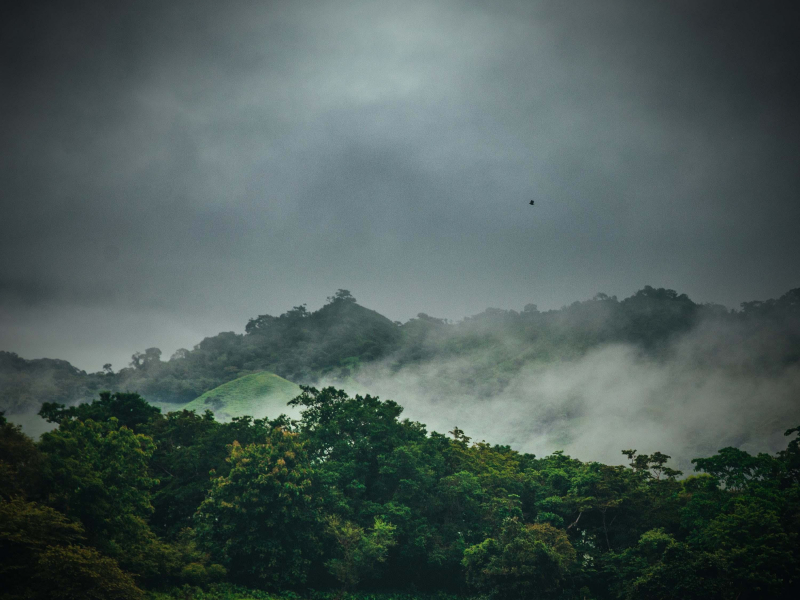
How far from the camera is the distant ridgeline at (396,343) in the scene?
262 ft

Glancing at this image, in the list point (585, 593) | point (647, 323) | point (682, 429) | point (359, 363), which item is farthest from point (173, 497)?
point (647, 323)

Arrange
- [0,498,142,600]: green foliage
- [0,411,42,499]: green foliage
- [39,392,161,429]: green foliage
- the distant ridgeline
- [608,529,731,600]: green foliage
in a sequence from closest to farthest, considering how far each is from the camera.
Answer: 1. [0,498,142,600]: green foliage
2. [0,411,42,499]: green foliage
3. [608,529,731,600]: green foliage
4. [39,392,161,429]: green foliage
5. the distant ridgeline

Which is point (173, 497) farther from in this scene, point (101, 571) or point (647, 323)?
point (647, 323)

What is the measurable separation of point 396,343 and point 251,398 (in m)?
44.6

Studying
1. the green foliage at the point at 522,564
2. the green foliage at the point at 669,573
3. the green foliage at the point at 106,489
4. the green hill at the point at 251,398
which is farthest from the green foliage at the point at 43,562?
the green hill at the point at 251,398

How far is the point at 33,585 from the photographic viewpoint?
61.2 ft

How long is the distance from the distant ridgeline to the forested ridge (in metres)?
52.2

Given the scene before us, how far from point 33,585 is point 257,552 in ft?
38.3

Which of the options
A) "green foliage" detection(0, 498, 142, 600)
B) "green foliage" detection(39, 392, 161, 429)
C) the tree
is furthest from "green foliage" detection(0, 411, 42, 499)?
the tree

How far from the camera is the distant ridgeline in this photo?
79875mm

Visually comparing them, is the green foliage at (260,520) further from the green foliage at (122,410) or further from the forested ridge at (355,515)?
the green foliage at (122,410)

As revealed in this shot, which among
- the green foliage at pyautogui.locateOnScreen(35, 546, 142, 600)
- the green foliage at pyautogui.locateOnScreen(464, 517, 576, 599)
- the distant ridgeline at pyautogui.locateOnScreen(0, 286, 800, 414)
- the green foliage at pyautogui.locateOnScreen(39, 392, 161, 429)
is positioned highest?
the distant ridgeline at pyautogui.locateOnScreen(0, 286, 800, 414)

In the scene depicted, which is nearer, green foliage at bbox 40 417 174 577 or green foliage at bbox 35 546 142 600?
green foliage at bbox 35 546 142 600

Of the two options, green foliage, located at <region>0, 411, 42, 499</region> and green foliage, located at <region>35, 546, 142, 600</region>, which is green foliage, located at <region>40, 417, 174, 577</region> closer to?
green foliage, located at <region>0, 411, 42, 499</region>
